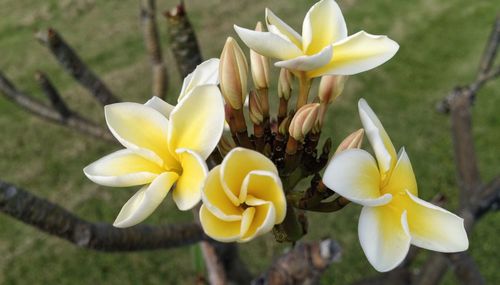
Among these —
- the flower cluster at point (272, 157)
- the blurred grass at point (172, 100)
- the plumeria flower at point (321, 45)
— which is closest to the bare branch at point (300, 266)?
the flower cluster at point (272, 157)

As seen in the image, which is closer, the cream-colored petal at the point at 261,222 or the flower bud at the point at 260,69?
the cream-colored petal at the point at 261,222

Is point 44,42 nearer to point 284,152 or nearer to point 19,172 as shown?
point 284,152

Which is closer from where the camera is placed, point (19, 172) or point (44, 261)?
point (44, 261)

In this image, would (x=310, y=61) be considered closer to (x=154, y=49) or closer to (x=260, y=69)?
(x=260, y=69)

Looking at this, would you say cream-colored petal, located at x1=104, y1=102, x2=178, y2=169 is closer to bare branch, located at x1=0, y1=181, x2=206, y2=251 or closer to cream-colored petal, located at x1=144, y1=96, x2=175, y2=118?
cream-colored petal, located at x1=144, y1=96, x2=175, y2=118

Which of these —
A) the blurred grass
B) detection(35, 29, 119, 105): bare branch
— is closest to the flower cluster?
detection(35, 29, 119, 105): bare branch

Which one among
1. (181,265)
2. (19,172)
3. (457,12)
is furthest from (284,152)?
(457,12)

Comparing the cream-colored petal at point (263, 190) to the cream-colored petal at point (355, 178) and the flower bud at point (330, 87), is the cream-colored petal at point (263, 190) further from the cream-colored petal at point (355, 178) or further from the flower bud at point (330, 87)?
the flower bud at point (330, 87)
